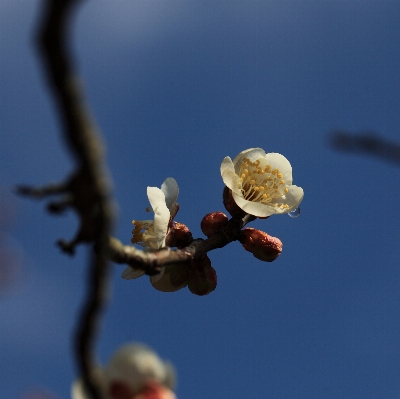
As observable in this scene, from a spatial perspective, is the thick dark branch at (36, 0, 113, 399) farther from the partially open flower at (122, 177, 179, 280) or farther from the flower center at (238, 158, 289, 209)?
the flower center at (238, 158, 289, 209)

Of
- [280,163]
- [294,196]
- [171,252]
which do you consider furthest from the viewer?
[280,163]

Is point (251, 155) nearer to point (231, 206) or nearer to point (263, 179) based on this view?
point (263, 179)

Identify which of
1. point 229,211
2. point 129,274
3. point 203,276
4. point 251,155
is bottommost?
point 129,274

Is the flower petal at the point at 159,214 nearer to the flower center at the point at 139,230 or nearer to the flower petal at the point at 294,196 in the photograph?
the flower center at the point at 139,230

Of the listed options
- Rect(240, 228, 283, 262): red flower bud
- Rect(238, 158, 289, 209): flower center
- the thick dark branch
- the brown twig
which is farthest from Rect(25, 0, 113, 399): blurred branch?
Rect(238, 158, 289, 209): flower center

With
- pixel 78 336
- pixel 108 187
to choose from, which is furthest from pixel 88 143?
pixel 78 336

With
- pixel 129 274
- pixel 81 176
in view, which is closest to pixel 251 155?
pixel 129 274

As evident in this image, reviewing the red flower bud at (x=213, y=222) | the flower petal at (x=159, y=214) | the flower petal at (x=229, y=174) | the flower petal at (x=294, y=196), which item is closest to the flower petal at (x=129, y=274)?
the flower petal at (x=159, y=214)
